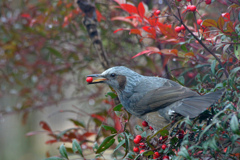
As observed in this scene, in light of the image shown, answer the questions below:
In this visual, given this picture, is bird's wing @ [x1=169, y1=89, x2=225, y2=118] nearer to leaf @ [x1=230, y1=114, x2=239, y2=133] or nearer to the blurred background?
leaf @ [x1=230, y1=114, x2=239, y2=133]

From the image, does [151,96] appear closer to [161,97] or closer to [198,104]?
[161,97]

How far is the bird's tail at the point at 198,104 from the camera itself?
5.53 ft

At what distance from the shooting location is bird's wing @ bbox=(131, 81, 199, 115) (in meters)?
2.13

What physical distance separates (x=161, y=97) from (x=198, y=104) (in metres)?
0.53

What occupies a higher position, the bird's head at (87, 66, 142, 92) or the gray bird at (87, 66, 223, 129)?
the bird's head at (87, 66, 142, 92)

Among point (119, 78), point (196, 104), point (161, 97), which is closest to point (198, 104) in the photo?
point (196, 104)

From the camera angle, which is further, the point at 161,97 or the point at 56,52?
the point at 56,52

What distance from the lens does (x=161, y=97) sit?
2.27 metres

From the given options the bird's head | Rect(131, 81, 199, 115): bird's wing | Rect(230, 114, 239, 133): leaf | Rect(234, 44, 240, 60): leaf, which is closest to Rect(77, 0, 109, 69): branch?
the bird's head

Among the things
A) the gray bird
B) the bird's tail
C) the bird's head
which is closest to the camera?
the bird's tail

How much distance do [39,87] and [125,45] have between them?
1396mm

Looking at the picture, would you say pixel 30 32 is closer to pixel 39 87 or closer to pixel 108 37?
pixel 39 87

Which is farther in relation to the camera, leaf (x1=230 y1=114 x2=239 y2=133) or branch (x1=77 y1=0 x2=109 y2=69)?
branch (x1=77 y1=0 x2=109 y2=69)

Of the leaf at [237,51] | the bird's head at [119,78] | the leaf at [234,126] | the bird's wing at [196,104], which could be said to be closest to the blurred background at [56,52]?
the bird's head at [119,78]
